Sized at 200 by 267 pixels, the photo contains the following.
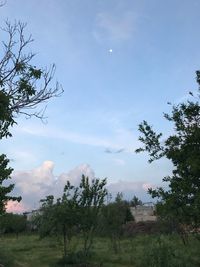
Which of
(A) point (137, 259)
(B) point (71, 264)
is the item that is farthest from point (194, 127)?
(B) point (71, 264)

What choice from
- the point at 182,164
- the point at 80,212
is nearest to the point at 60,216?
the point at 80,212

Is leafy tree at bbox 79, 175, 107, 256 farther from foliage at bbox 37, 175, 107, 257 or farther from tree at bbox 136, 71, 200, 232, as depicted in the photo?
tree at bbox 136, 71, 200, 232

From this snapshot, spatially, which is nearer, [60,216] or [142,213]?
[60,216]

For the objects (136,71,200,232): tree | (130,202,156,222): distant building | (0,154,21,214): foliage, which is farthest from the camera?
(130,202,156,222): distant building

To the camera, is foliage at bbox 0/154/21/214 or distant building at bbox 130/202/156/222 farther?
distant building at bbox 130/202/156/222

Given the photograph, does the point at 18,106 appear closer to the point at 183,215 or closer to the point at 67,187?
the point at 183,215

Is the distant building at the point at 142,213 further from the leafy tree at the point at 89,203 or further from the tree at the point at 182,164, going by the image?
the tree at the point at 182,164

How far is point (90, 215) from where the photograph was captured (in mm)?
30297

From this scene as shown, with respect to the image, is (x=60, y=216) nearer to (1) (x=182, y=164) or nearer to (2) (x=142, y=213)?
(1) (x=182, y=164)

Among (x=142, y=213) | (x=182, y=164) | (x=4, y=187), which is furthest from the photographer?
(x=142, y=213)

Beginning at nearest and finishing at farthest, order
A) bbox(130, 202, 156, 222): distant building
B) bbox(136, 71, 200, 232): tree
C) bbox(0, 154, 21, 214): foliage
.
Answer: bbox(136, 71, 200, 232): tree → bbox(0, 154, 21, 214): foliage → bbox(130, 202, 156, 222): distant building

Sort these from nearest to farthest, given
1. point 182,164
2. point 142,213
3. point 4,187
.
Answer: point 182,164 → point 4,187 → point 142,213

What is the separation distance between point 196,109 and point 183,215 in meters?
3.51

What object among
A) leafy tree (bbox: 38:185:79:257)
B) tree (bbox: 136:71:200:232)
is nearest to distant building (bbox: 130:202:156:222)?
leafy tree (bbox: 38:185:79:257)
